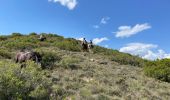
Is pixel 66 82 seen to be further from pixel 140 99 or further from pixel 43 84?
pixel 140 99

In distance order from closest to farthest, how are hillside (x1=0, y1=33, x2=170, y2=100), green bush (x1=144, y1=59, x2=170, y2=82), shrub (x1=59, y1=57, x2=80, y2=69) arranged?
hillside (x1=0, y1=33, x2=170, y2=100), shrub (x1=59, y1=57, x2=80, y2=69), green bush (x1=144, y1=59, x2=170, y2=82)

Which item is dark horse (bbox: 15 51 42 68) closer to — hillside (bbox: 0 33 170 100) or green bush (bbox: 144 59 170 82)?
hillside (bbox: 0 33 170 100)

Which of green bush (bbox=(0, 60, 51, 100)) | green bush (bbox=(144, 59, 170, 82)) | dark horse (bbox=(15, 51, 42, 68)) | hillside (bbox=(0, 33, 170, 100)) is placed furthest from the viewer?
green bush (bbox=(144, 59, 170, 82))

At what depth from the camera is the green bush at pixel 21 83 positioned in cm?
1295

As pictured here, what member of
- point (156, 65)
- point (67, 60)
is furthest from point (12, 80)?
point (156, 65)

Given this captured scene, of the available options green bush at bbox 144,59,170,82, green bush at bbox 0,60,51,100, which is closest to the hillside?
green bush at bbox 0,60,51,100

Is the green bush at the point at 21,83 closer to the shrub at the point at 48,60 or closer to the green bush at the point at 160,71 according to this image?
the shrub at the point at 48,60

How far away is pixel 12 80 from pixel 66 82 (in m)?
3.89

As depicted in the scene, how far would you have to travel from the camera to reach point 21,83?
13508 mm

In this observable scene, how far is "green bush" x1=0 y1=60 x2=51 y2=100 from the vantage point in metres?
12.9

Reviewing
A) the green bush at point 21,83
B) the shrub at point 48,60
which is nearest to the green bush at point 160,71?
the shrub at point 48,60

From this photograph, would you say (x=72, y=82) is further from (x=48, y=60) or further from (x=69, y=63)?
(x=48, y=60)

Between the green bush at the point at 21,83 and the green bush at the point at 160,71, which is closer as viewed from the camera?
the green bush at the point at 21,83

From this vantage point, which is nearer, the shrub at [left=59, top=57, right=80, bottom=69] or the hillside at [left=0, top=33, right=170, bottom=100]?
the hillside at [left=0, top=33, right=170, bottom=100]
